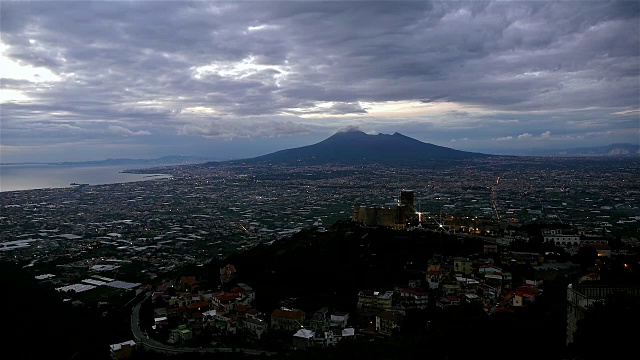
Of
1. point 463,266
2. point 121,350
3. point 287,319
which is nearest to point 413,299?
point 463,266

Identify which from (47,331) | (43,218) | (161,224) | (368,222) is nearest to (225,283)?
(47,331)

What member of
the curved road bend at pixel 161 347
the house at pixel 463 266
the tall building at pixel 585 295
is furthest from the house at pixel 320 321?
the tall building at pixel 585 295

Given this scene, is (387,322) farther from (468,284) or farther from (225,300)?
(225,300)

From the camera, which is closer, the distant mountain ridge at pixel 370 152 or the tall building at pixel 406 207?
the tall building at pixel 406 207

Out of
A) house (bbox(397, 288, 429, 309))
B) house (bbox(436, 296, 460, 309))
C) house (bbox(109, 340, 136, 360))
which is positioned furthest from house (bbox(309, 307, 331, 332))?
house (bbox(109, 340, 136, 360))

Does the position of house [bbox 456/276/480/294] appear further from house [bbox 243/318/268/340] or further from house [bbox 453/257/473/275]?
house [bbox 243/318/268/340]

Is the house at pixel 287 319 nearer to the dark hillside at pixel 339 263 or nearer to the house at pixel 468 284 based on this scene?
the dark hillside at pixel 339 263

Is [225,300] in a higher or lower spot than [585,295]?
lower
